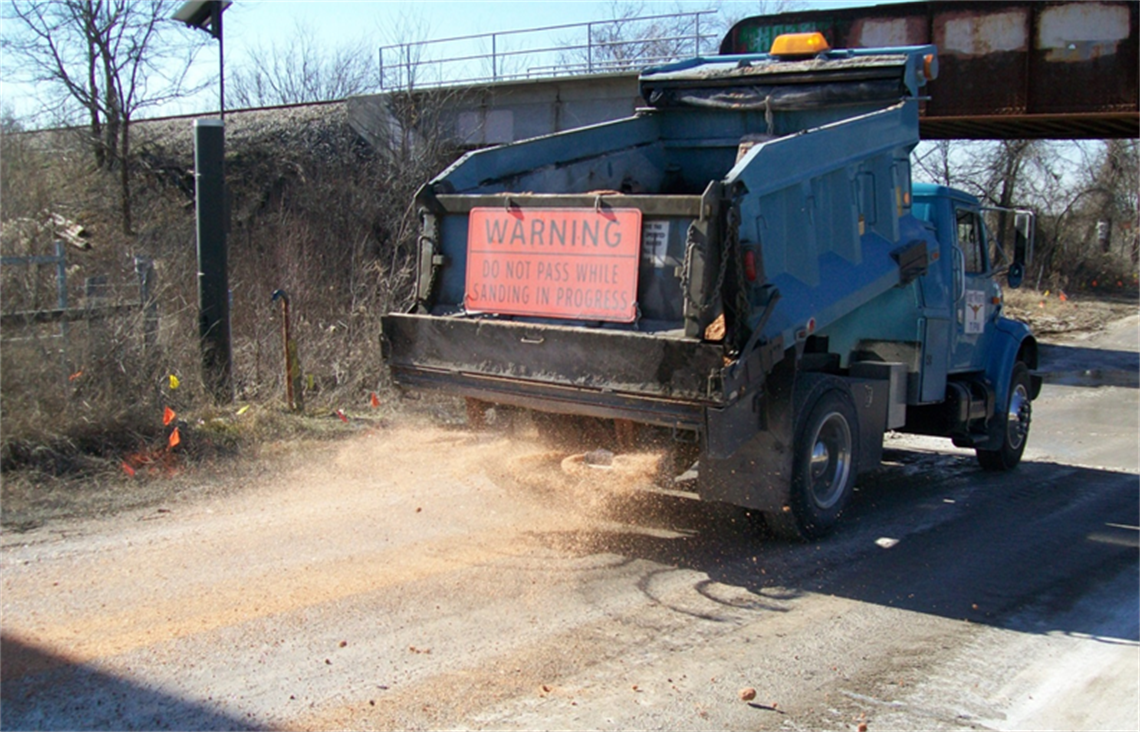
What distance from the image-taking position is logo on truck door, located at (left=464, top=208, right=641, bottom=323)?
21.2ft

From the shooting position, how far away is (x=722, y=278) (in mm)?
5980

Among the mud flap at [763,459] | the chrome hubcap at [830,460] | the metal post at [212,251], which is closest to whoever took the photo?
the mud flap at [763,459]

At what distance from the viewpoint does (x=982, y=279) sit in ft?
31.8

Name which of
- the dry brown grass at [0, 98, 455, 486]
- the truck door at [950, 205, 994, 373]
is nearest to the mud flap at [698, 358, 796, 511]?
the truck door at [950, 205, 994, 373]

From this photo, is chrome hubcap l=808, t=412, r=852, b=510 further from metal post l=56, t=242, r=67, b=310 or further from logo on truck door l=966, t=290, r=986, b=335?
metal post l=56, t=242, r=67, b=310

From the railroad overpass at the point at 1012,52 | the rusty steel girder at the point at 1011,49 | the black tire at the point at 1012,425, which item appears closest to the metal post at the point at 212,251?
the railroad overpass at the point at 1012,52

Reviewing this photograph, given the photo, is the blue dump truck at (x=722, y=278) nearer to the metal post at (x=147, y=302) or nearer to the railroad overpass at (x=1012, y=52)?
the metal post at (x=147, y=302)

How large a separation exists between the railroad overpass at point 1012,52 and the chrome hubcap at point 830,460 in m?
Result: 9.49

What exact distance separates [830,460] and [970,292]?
3060mm

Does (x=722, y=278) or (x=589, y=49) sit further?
(x=589, y=49)

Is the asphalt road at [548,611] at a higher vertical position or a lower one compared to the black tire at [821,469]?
lower

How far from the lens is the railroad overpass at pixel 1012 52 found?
1672 cm

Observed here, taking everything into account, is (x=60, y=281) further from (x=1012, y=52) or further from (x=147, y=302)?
(x=1012, y=52)

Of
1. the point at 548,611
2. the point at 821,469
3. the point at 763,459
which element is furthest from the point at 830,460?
the point at 548,611
